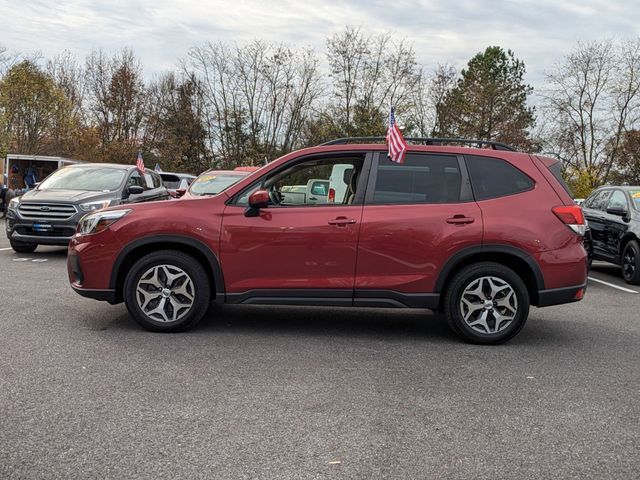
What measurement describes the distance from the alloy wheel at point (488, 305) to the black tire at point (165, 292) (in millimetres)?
2348

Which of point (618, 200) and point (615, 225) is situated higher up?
point (618, 200)

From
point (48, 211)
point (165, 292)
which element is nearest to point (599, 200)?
point (165, 292)

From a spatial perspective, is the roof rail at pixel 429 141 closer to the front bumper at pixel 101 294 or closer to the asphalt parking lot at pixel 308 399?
the asphalt parking lot at pixel 308 399

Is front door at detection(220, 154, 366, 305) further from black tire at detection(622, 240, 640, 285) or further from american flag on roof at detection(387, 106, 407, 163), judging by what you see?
black tire at detection(622, 240, 640, 285)

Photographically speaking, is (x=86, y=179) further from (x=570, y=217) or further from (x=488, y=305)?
(x=570, y=217)

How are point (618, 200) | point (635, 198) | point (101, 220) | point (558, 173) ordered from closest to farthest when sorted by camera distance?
point (101, 220)
point (558, 173)
point (635, 198)
point (618, 200)

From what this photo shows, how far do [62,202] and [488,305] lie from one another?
8418mm

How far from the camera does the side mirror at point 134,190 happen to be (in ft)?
40.7

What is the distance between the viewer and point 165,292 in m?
5.70

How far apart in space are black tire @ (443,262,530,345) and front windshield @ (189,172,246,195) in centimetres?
705

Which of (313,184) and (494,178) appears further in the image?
(313,184)

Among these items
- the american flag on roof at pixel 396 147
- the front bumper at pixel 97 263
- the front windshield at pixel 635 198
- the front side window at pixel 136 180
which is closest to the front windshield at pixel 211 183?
the front side window at pixel 136 180

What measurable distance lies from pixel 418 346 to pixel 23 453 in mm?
3382

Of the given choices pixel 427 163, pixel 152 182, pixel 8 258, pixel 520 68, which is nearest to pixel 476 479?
pixel 427 163
